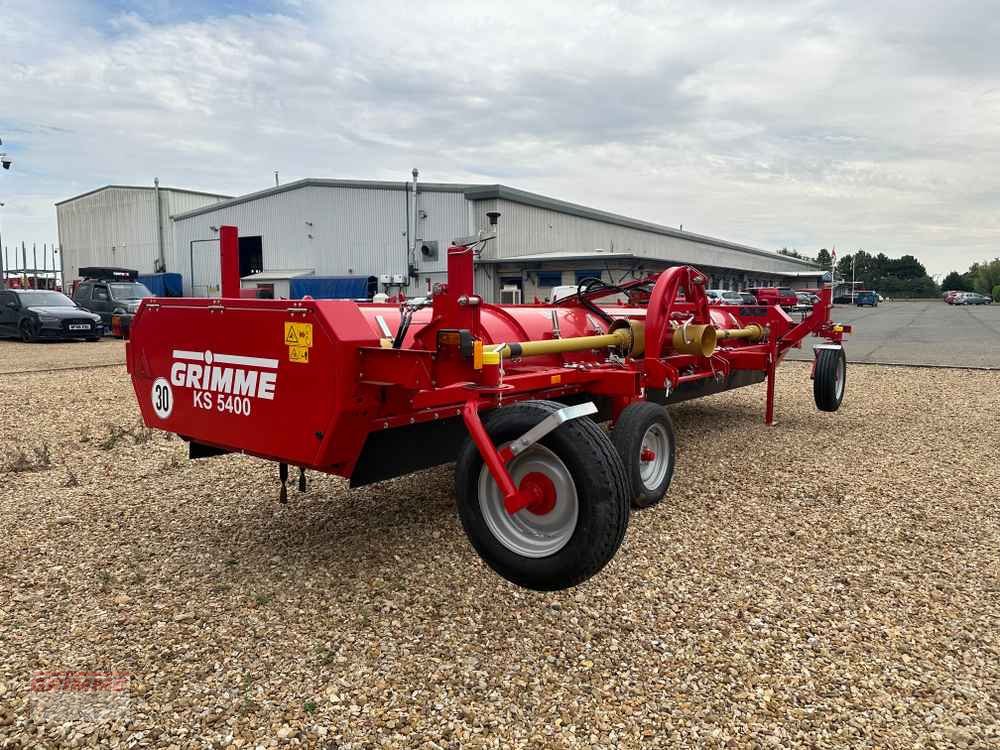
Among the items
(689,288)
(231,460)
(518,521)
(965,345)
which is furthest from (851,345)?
(518,521)

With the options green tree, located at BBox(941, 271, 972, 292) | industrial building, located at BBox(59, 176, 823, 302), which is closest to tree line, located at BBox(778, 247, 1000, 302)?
green tree, located at BBox(941, 271, 972, 292)

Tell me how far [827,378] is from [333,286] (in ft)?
69.6

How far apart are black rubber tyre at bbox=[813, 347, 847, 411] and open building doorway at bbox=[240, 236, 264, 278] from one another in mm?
27522

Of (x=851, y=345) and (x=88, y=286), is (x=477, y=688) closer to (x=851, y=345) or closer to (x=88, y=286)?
(x=851, y=345)

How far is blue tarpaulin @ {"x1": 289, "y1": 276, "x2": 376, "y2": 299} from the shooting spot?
25.2 m

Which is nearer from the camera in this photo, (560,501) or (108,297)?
(560,501)

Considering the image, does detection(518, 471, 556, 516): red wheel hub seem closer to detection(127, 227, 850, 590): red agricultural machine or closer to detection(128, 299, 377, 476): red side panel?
detection(127, 227, 850, 590): red agricultural machine

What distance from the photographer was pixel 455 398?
2.87m

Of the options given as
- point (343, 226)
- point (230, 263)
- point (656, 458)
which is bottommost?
point (656, 458)

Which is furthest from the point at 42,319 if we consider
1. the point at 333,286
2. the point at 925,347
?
the point at 925,347

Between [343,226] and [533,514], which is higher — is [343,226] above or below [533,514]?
above

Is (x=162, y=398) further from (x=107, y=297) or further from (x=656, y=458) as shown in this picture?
(x=107, y=297)

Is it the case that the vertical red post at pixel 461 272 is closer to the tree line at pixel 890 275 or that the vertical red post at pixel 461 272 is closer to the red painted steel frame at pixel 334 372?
the red painted steel frame at pixel 334 372

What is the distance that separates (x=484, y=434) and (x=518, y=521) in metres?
0.38
